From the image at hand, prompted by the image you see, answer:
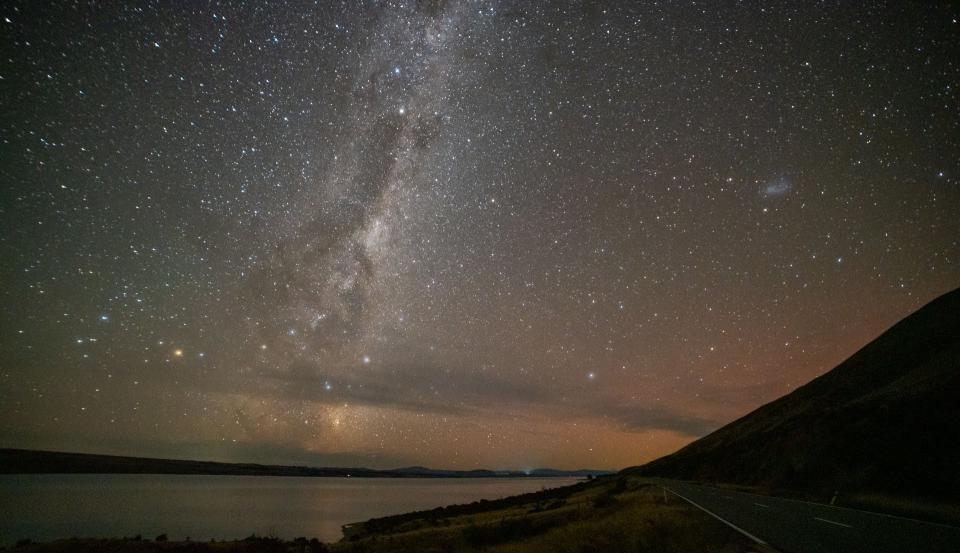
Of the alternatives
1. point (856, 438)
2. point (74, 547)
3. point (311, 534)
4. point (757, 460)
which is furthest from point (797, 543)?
point (311, 534)

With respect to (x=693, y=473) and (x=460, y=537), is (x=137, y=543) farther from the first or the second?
(x=693, y=473)

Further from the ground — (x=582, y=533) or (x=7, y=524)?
(x=582, y=533)

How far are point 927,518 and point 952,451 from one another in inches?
403

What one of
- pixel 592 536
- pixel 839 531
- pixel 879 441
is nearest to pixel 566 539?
pixel 592 536

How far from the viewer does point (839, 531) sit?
42.5ft

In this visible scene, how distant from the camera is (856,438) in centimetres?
2975

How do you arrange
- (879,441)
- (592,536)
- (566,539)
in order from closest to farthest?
1. (592,536)
2. (566,539)
3. (879,441)

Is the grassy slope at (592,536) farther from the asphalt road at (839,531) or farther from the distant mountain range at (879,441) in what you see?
the distant mountain range at (879,441)

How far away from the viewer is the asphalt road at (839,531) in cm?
1045

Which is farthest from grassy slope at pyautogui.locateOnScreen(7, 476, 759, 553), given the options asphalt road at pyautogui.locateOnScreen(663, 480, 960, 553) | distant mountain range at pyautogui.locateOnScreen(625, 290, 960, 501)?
distant mountain range at pyautogui.locateOnScreen(625, 290, 960, 501)

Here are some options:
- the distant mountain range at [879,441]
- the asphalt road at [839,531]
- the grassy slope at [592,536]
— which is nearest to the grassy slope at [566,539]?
the grassy slope at [592,536]

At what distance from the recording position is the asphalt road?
412 inches

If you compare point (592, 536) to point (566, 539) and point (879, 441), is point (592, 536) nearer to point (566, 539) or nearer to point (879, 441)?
point (566, 539)

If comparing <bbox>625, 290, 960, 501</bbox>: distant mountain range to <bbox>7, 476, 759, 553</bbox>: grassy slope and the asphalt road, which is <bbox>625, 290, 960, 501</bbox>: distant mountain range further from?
<bbox>7, 476, 759, 553</bbox>: grassy slope
